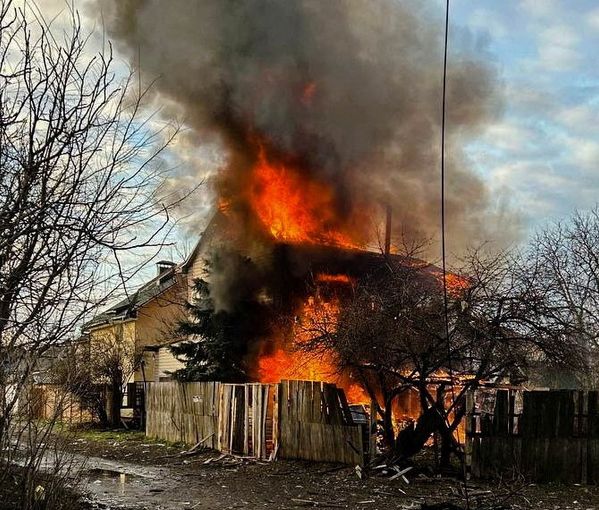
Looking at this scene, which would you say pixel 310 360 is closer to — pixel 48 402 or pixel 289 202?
pixel 289 202

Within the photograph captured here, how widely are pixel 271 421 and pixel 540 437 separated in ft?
19.8

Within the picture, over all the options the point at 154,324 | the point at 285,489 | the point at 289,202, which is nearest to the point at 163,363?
the point at 154,324

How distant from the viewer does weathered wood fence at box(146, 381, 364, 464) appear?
14.5 meters

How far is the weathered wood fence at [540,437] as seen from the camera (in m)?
12.5

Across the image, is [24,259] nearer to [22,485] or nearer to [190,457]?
[22,485]

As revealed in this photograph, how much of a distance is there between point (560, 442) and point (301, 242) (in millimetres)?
10463

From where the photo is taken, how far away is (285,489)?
1245 cm

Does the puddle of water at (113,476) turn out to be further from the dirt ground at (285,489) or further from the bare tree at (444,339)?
the bare tree at (444,339)

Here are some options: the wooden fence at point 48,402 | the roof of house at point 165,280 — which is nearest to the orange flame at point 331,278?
the roof of house at point 165,280

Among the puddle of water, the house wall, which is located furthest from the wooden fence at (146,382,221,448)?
the house wall

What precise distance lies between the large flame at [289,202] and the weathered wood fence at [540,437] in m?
9.31

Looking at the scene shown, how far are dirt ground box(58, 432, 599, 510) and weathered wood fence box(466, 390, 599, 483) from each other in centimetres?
40

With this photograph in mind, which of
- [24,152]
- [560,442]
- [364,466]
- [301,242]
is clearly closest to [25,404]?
[24,152]

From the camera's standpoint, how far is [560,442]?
12680mm
